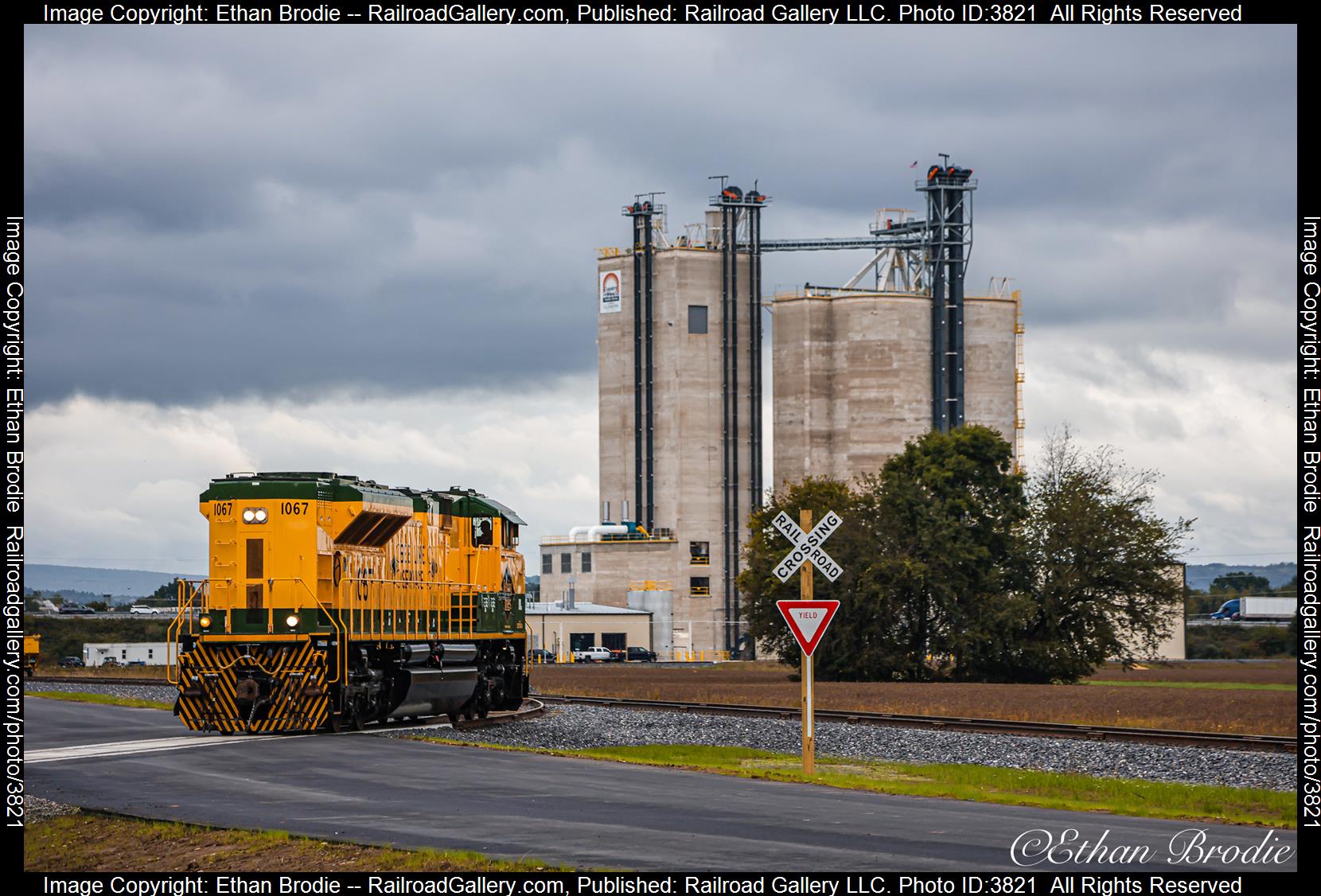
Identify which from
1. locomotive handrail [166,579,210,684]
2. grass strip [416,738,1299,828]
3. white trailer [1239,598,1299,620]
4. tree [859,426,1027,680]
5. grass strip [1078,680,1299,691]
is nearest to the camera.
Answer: grass strip [416,738,1299,828]

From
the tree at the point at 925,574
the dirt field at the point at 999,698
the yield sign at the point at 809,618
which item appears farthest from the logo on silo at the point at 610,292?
the yield sign at the point at 809,618

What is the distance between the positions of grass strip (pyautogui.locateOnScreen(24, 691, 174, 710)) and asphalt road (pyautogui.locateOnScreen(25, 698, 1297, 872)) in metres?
15.5

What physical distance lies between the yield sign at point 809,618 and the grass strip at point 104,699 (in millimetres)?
21983

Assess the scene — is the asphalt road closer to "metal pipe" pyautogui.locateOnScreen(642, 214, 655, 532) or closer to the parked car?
"metal pipe" pyautogui.locateOnScreen(642, 214, 655, 532)

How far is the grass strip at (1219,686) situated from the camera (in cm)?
6631

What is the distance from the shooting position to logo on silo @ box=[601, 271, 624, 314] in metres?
118

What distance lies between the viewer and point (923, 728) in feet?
116

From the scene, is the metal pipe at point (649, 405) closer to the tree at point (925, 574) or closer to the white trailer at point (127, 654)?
the white trailer at point (127, 654)

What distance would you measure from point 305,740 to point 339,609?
3.53 meters

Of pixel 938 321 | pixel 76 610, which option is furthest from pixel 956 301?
pixel 76 610

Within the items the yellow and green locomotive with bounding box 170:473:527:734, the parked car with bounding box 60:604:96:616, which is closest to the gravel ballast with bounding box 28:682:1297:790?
the yellow and green locomotive with bounding box 170:473:527:734

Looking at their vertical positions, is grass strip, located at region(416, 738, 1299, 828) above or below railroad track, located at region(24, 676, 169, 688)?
above
